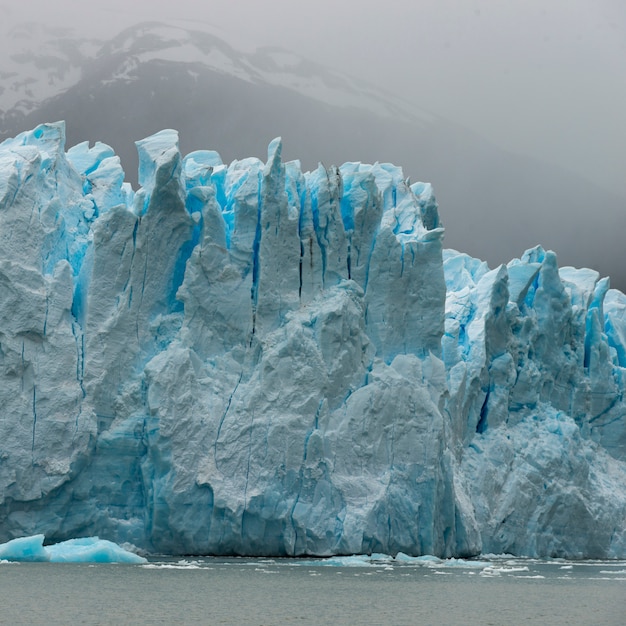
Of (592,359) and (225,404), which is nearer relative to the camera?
(225,404)

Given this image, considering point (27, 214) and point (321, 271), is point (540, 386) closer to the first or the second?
point (321, 271)

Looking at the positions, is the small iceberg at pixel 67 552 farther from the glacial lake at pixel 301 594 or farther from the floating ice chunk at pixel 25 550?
the glacial lake at pixel 301 594

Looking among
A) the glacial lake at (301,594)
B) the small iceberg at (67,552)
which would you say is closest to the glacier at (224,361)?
the small iceberg at (67,552)

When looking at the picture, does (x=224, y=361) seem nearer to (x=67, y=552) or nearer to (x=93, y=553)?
(x=93, y=553)

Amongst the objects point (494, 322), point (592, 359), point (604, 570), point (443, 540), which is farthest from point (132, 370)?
point (592, 359)

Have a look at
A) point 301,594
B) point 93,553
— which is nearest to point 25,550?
point 93,553

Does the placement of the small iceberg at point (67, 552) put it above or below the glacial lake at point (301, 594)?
below
